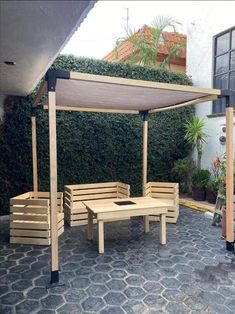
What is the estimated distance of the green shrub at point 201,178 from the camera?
26.1 ft

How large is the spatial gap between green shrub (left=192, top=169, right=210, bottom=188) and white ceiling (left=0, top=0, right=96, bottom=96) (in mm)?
5500

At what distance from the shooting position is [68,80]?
3.51 meters

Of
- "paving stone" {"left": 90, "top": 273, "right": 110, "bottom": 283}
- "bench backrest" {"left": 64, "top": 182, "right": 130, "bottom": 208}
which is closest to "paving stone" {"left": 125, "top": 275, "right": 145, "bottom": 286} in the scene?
"paving stone" {"left": 90, "top": 273, "right": 110, "bottom": 283}

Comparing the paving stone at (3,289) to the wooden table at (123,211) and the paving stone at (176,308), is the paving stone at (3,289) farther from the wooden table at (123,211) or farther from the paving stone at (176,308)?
the paving stone at (176,308)

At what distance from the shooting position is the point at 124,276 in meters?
3.69

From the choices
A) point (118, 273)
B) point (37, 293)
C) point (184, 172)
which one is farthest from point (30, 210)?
point (184, 172)

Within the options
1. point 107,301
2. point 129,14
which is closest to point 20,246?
point 107,301

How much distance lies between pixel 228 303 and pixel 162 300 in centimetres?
73

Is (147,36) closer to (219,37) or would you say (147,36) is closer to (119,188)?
(219,37)

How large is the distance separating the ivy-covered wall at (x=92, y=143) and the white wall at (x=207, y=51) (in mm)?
516

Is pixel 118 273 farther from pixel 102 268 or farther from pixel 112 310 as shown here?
pixel 112 310

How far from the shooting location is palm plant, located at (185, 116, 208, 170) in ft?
26.8

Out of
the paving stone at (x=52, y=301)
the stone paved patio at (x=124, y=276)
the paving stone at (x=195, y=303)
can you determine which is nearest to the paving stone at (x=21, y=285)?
the stone paved patio at (x=124, y=276)

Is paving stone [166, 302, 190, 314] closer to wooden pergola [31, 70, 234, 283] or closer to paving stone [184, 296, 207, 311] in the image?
paving stone [184, 296, 207, 311]
